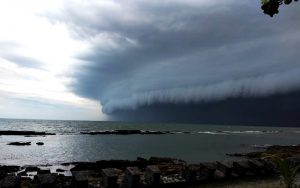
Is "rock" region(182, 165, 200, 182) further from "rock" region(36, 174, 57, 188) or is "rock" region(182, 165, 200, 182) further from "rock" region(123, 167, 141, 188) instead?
"rock" region(36, 174, 57, 188)

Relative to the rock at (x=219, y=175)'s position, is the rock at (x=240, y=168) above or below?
above

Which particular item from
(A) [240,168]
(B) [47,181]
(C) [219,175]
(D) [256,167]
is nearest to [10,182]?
(B) [47,181]

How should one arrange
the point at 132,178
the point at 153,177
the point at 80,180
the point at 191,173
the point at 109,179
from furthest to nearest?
the point at 191,173 → the point at 153,177 → the point at 132,178 → the point at 109,179 → the point at 80,180

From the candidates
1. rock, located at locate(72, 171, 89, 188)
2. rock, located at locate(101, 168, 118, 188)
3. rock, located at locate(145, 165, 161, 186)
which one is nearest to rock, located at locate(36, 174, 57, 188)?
rock, located at locate(72, 171, 89, 188)

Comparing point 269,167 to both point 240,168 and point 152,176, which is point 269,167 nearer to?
point 240,168

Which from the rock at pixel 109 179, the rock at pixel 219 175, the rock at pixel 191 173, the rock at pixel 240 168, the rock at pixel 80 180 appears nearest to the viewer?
the rock at pixel 80 180

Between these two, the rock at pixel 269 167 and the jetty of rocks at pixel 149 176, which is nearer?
the jetty of rocks at pixel 149 176

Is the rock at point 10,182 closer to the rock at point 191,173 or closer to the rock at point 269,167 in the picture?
the rock at point 191,173

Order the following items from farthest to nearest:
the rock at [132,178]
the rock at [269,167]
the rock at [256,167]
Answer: the rock at [269,167] < the rock at [256,167] < the rock at [132,178]

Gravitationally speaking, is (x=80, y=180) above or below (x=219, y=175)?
above

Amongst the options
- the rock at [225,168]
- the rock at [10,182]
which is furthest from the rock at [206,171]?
the rock at [10,182]

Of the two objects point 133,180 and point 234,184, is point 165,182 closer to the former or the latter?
point 133,180

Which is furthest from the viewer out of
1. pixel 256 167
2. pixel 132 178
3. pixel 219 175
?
pixel 256 167

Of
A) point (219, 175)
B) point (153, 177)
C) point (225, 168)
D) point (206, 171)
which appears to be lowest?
point (219, 175)
